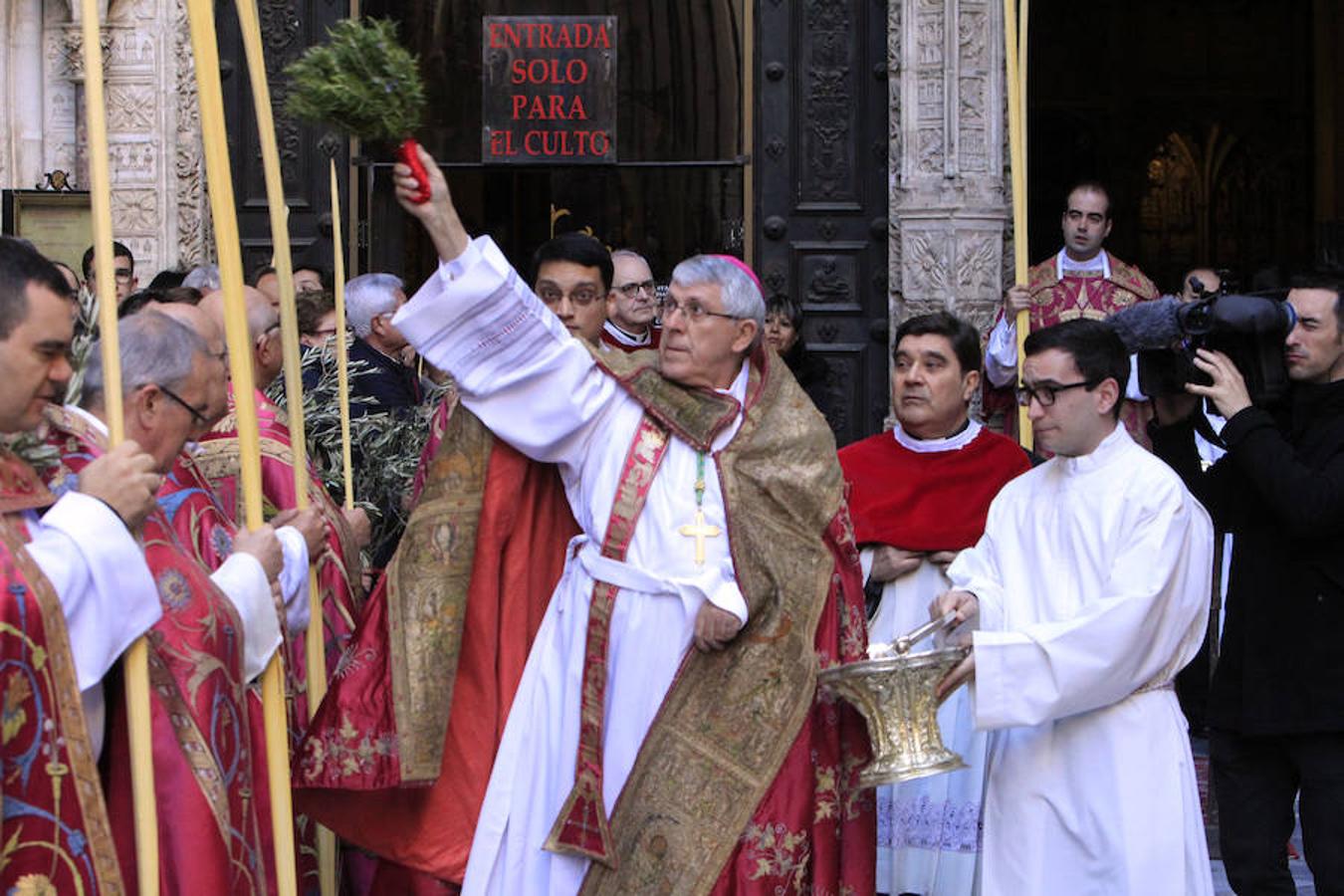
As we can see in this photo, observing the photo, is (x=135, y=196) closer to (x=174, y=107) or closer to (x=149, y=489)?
(x=174, y=107)

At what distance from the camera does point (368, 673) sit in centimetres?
481

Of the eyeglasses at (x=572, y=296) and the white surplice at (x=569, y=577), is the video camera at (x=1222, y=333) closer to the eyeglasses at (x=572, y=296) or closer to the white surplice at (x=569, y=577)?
the white surplice at (x=569, y=577)

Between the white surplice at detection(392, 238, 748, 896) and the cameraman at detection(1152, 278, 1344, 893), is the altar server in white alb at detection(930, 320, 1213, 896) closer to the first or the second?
the cameraman at detection(1152, 278, 1344, 893)

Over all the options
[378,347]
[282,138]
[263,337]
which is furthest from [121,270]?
[263,337]

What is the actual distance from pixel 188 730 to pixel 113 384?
0.73m

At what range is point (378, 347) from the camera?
741 centimetres

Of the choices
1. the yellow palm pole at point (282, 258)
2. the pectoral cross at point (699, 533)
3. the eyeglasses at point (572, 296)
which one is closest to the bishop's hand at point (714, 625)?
the pectoral cross at point (699, 533)

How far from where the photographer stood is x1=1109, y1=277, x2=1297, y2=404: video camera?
500 cm

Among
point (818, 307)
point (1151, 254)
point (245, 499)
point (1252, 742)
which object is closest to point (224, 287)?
point (245, 499)

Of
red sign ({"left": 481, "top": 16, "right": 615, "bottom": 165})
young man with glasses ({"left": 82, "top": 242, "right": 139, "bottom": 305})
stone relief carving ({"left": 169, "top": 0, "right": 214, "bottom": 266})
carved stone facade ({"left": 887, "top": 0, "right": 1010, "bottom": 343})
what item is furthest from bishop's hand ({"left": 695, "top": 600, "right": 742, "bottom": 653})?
stone relief carving ({"left": 169, "top": 0, "right": 214, "bottom": 266})

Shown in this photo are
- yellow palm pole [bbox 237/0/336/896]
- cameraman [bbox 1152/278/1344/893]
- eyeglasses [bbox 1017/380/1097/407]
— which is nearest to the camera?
yellow palm pole [bbox 237/0/336/896]

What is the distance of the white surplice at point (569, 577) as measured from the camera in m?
4.70

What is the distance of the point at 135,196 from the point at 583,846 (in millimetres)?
6091

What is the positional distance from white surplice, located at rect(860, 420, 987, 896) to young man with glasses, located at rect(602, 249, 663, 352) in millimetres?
1852
